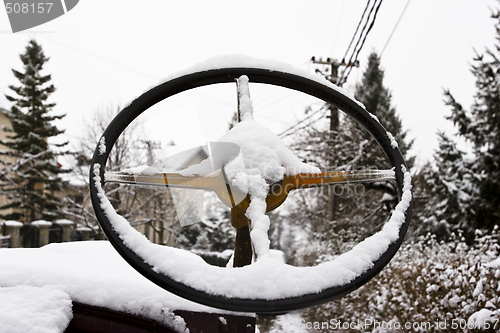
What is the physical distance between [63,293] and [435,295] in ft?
13.4

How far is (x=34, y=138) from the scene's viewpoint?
13.8 meters

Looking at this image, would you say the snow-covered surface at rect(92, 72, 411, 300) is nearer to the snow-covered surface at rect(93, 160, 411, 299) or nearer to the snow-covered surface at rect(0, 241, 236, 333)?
the snow-covered surface at rect(93, 160, 411, 299)

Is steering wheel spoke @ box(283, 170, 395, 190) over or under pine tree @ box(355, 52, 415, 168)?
under

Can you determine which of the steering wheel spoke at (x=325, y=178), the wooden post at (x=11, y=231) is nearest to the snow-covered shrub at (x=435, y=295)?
the steering wheel spoke at (x=325, y=178)

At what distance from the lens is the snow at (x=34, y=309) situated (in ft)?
1.71

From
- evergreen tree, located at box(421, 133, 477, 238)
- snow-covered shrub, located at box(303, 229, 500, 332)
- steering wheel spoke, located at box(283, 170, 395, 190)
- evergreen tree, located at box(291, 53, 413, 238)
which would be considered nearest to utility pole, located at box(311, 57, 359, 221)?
evergreen tree, located at box(291, 53, 413, 238)

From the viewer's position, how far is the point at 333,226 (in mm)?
11133

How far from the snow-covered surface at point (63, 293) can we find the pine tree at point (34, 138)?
14273mm

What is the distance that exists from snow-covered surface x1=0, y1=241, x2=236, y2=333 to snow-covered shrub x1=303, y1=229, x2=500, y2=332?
299 cm

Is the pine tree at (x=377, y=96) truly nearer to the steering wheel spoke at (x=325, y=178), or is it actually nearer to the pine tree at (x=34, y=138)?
the pine tree at (x=34, y=138)

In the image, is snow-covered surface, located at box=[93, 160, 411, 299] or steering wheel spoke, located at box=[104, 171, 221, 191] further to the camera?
steering wheel spoke, located at box=[104, 171, 221, 191]

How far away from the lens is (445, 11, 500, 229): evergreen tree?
27.3 ft

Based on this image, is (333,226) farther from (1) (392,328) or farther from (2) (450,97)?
(1) (392,328)

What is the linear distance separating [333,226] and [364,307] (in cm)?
629
